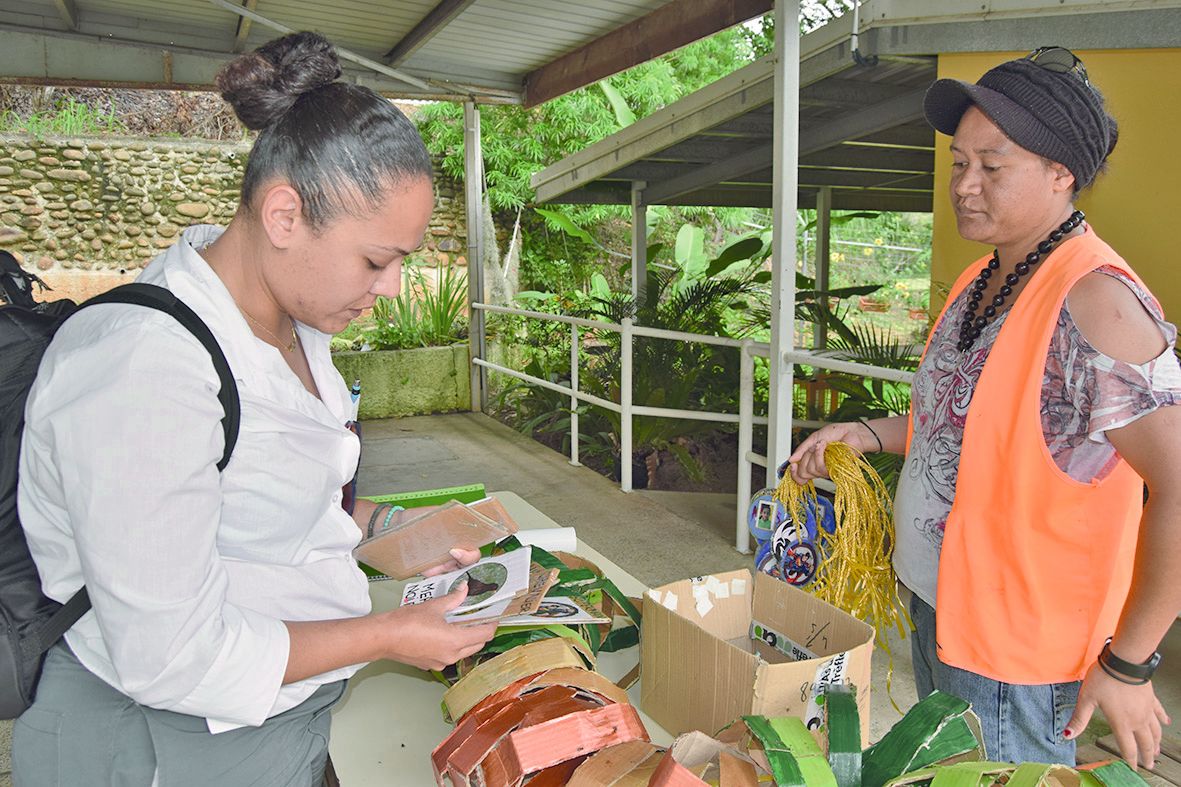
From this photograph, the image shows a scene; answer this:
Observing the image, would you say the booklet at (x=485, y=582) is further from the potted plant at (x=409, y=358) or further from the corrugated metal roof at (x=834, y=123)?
the potted plant at (x=409, y=358)

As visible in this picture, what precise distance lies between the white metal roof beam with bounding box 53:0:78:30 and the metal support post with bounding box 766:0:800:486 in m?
4.14

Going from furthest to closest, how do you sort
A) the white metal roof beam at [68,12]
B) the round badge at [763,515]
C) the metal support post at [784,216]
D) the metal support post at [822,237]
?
the metal support post at [822,237]
the white metal roof beam at [68,12]
the metal support post at [784,216]
the round badge at [763,515]

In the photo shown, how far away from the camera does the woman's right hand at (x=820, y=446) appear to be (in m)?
1.61

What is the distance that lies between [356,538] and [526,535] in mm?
826

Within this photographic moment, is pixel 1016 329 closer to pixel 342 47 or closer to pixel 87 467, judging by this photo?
pixel 87 467

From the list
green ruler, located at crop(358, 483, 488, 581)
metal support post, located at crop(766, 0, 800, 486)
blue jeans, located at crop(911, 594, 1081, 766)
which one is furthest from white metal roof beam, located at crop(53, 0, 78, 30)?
blue jeans, located at crop(911, 594, 1081, 766)

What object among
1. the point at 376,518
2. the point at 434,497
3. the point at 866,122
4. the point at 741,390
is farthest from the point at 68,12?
the point at 376,518

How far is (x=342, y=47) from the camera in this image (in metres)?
6.18

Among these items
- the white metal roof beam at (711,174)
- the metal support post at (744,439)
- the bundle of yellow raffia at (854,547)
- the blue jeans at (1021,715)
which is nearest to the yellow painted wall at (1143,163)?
the metal support post at (744,439)

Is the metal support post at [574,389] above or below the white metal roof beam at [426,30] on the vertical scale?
below

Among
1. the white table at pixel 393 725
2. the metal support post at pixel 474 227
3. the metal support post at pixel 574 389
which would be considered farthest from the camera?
the metal support post at pixel 474 227

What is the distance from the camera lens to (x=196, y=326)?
0.92 metres

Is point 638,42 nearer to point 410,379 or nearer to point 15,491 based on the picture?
point 410,379

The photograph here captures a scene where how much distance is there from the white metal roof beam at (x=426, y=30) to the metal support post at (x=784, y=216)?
7.02ft
